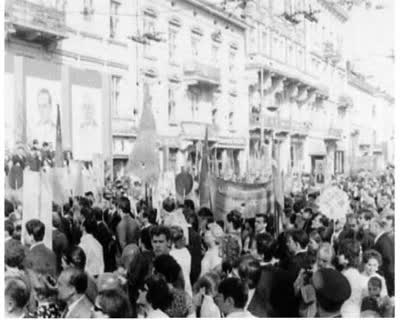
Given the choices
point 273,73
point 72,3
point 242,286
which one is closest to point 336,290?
point 242,286

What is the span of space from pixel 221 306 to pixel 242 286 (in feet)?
1.77

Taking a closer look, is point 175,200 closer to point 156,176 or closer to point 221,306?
point 156,176

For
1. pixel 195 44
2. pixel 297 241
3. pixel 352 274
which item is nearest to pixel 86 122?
pixel 195 44

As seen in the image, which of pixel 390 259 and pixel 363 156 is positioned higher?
pixel 363 156

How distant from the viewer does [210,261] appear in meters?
6.73

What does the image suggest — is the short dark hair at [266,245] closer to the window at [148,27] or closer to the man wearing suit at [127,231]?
the man wearing suit at [127,231]

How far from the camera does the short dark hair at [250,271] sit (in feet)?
19.8

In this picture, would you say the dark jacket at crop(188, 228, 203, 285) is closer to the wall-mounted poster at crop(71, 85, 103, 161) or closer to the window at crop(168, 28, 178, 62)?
the wall-mounted poster at crop(71, 85, 103, 161)

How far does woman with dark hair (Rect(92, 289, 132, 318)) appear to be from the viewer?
5461mm

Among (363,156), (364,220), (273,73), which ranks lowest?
(364,220)

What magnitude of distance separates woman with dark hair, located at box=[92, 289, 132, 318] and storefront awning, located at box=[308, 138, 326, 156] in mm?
2585

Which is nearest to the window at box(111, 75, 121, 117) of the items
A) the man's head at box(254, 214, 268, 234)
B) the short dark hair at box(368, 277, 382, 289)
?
the man's head at box(254, 214, 268, 234)

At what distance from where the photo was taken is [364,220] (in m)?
6.88

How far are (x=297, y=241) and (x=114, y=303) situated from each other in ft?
5.82
